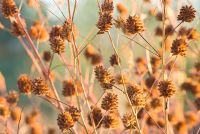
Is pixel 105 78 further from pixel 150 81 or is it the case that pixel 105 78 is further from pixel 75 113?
pixel 150 81

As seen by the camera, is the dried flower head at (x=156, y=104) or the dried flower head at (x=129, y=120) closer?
the dried flower head at (x=129, y=120)

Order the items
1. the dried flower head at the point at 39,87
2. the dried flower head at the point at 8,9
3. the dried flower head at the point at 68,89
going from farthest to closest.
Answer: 1. the dried flower head at the point at 68,89
2. the dried flower head at the point at 8,9
3. the dried flower head at the point at 39,87

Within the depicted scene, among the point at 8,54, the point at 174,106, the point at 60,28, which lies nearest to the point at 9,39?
the point at 8,54

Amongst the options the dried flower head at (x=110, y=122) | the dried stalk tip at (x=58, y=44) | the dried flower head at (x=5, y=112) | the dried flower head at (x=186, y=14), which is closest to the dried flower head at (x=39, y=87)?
the dried stalk tip at (x=58, y=44)

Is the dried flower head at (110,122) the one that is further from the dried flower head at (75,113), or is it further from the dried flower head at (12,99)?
the dried flower head at (12,99)

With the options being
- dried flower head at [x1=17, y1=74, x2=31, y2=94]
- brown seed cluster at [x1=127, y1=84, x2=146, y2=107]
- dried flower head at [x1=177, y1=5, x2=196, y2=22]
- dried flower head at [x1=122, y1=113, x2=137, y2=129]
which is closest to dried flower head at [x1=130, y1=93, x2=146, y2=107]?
brown seed cluster at [x1=127, y1=84, x2=146, y2=107]

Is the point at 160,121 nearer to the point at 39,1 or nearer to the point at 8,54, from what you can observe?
the point at 39,1
